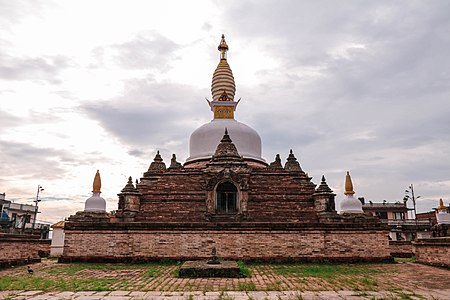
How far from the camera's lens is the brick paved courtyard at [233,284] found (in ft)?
32.6

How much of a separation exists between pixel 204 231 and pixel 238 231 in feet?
5.71

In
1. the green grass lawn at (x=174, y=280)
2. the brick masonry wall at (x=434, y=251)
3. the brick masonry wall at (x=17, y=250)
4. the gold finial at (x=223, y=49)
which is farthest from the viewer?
the gold finial at (x=223, y=49)

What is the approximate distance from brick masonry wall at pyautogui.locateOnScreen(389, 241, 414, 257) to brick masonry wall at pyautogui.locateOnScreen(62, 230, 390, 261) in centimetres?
805

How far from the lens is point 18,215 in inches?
2296

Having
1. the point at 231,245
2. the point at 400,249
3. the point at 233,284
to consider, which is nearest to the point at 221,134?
the point at 231,245

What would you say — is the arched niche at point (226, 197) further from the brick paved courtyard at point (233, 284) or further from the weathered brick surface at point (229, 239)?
the brick paved courtyard at point (233, 284)

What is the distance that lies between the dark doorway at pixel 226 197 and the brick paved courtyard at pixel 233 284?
21.0 feet

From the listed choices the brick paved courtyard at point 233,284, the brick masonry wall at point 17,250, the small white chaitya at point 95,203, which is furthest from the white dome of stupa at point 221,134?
the brick paved courtyard at point 233,284

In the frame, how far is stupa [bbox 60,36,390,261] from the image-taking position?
18.5 meters

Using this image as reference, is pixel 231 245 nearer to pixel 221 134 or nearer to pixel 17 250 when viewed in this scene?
pixel 17 250

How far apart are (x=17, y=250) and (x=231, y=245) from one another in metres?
10.8

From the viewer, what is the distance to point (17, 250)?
60.1 ft

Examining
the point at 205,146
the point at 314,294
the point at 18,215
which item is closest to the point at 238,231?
the point at 314,294

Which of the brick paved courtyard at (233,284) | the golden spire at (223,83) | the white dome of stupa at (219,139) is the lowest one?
the brick paved courtyard at (233,284)
